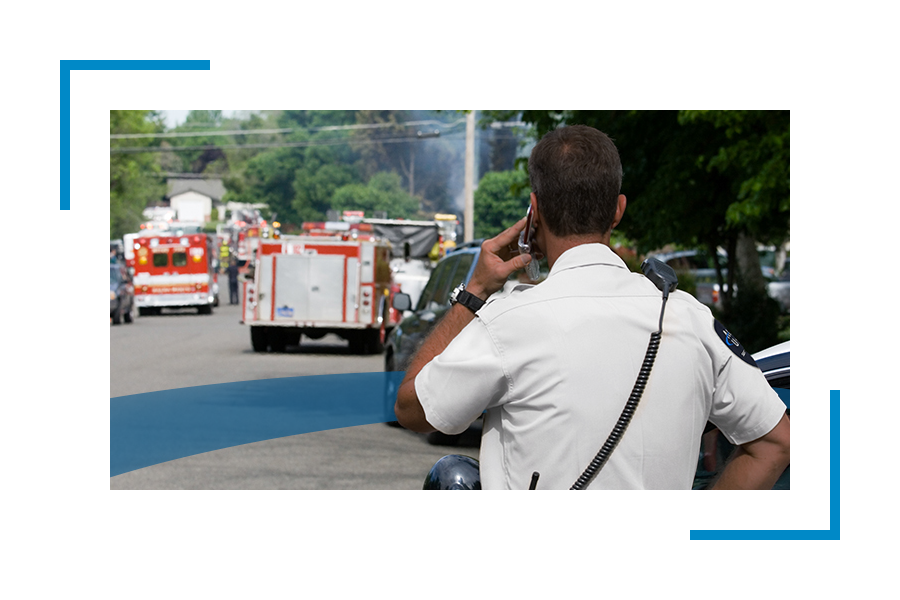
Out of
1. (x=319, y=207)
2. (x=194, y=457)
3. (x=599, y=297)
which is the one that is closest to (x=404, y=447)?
(x=194, y=457)

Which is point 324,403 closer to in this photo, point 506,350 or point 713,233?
point 713,233

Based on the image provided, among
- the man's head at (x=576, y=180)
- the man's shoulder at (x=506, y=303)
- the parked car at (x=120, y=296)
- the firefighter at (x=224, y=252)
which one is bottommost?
the parked car at (x=120, y=296)

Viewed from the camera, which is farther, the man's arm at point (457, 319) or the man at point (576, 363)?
the man's arm at point (457, 319)

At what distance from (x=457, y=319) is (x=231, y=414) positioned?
8305 millimetres

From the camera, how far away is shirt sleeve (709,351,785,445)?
2.32 metres

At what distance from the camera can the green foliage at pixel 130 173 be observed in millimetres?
53625

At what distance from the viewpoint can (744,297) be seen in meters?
14.2

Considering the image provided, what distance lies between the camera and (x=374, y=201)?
76.6 meters

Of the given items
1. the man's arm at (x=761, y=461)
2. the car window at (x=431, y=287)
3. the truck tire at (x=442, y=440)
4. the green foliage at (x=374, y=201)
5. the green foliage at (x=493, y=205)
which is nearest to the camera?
the man's arm at (x=761, y=461)

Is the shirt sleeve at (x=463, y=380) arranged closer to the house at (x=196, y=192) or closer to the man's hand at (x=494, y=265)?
the man's hand at (x=494, y=265)

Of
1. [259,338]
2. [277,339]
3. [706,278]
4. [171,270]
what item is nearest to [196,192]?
[171,270]

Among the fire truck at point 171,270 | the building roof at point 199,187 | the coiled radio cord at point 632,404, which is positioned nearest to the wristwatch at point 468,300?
the coiled radio cord at point 632,404

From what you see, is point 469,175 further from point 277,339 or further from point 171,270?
point 277,339

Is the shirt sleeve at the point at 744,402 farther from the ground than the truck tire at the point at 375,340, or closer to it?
farther from the ground
